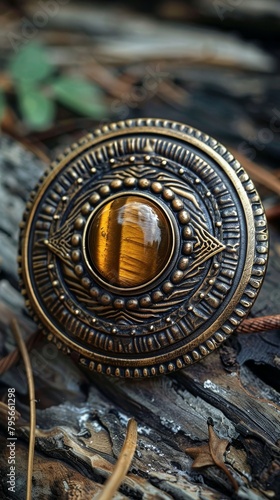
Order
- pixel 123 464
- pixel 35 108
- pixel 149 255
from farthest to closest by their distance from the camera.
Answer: pixel 35 108 → pixel 149 255 → pixel 123 464

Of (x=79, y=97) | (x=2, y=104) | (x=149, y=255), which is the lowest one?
(x=149, y=255)

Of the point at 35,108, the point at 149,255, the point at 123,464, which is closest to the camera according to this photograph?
the point at 123,464

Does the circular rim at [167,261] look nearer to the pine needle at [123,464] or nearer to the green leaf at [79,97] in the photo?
the pine needle at [123,464]

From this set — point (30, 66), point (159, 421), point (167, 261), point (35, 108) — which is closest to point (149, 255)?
point (167, 261)

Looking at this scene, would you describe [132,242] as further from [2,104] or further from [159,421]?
[2,104]

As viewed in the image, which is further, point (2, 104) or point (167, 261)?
point (2, 104)

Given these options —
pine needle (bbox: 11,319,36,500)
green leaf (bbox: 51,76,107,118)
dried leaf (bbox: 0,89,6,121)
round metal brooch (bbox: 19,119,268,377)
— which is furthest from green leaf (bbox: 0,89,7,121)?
pine needle (bbox: 11,319,36,500)
